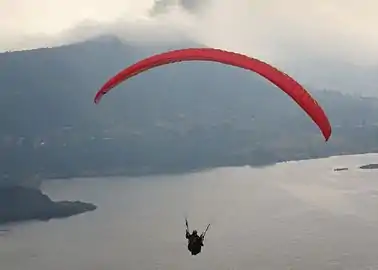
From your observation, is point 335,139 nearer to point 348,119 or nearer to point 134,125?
point 348,119

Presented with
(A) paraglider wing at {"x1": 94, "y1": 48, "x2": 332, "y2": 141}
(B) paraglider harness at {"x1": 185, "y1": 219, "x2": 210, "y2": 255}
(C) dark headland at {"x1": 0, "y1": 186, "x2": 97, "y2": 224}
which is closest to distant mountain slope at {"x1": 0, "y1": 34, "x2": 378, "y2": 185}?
(C) dark headland at {"x1": 0, "y1": 186, "x2": 97, "y2": 224}

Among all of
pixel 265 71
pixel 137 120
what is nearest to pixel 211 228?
pixel 137 120

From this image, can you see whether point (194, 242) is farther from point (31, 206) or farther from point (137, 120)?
point (31, 206)

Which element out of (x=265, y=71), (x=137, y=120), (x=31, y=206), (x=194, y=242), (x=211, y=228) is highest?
(x=137, y=120)

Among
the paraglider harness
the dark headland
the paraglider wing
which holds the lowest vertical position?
the paraglider harness

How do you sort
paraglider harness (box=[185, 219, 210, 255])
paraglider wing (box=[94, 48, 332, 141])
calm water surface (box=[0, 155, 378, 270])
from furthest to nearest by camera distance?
calm water surface (box=[0, 155, 378, 270]) → paraglider harness (box=[185, 219, 210, 255]) → paraglider wing (box=[94, 48, 332, 141])

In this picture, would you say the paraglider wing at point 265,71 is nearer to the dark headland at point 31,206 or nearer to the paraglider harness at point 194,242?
the paraglider harness at point 194,242

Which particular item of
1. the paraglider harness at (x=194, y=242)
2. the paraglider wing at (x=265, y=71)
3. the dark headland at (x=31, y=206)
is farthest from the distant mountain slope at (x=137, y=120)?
the paraglider wing at (x=265, y=71)

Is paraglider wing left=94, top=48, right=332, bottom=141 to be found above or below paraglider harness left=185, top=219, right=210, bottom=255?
above

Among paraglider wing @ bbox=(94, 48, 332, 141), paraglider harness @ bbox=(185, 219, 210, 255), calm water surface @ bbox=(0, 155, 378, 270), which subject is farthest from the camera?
calm water surface @ bbox=(0, 155, 378, 270)

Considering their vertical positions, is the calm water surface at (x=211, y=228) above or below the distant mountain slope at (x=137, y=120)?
below

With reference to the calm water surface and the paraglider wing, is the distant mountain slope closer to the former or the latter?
the calm water surface
